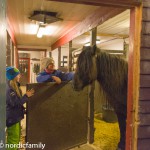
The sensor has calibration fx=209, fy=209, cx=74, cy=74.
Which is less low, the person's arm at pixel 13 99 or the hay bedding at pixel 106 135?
the person's arm at pixel 13 99

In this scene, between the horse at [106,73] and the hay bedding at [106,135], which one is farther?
the hay bedding at [106,135]

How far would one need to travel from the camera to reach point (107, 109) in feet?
15.0

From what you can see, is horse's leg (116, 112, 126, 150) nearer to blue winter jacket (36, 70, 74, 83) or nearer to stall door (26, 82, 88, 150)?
stall door (26, 82, 88, 150)

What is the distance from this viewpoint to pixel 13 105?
89.5 inches

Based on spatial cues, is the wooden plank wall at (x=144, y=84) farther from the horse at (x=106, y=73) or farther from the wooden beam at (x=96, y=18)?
the wooden beam at (x=96, y=18)

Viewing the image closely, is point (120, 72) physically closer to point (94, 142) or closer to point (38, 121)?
point (38, 121)

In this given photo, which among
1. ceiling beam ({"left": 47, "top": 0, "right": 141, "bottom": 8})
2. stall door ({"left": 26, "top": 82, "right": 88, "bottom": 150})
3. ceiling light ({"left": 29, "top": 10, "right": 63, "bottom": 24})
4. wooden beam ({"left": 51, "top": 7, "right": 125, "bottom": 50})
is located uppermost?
ceiling light ({"left": 29, "top": 10, "right": 63, "bottom": 24})

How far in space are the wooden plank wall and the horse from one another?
1.46 feet

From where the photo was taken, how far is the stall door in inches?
101

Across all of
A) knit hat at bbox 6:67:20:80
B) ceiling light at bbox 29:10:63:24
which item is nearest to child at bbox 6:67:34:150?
knit hat at bbox 6:67:20:80

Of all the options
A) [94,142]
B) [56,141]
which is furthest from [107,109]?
[56,141]

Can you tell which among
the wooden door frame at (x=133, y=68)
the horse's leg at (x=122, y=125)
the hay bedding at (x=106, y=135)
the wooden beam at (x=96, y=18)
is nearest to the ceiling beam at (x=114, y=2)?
the wooden door frame at (x=133, y=68)

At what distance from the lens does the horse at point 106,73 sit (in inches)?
81.8

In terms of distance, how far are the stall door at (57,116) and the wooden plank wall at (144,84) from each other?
4.36ft
